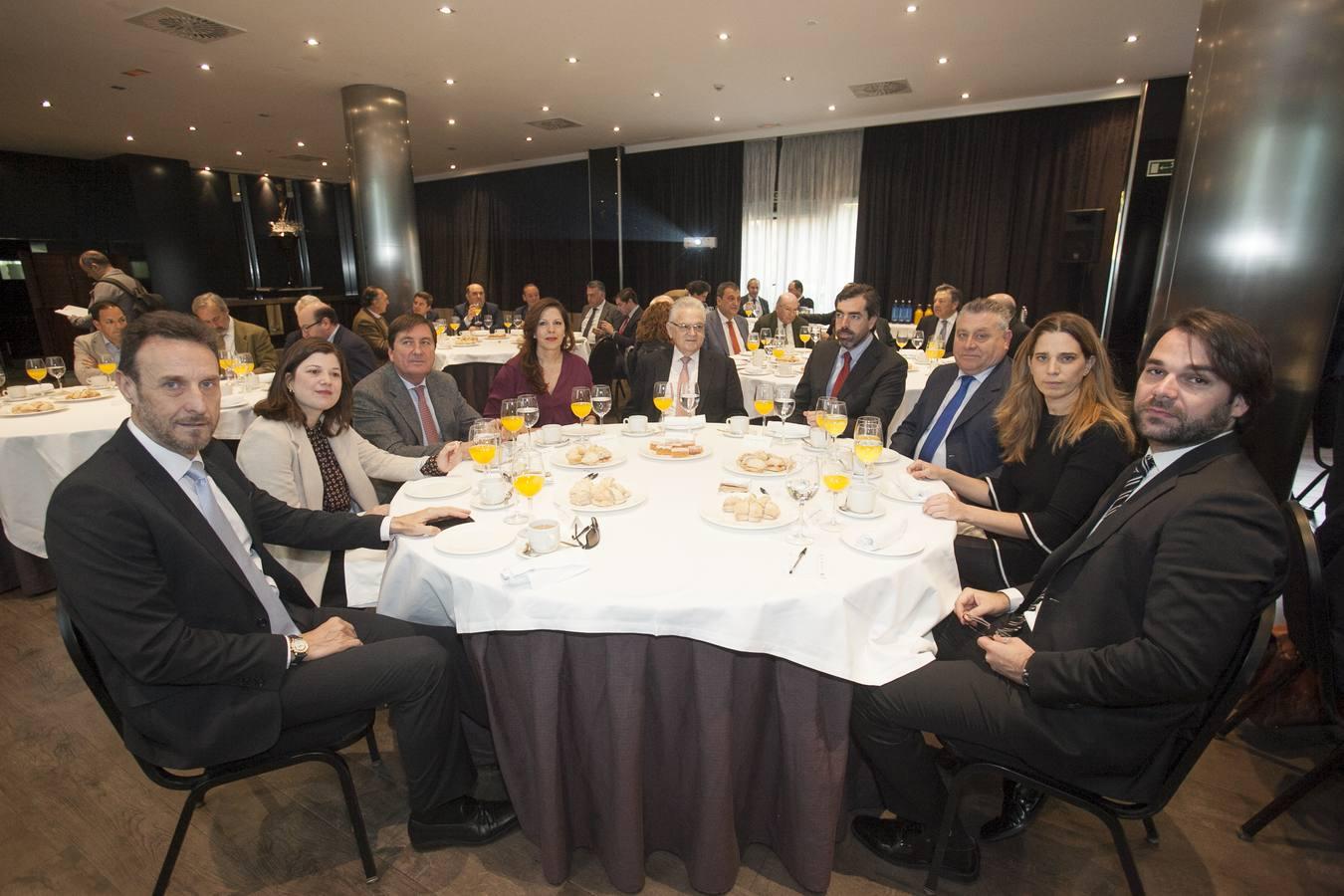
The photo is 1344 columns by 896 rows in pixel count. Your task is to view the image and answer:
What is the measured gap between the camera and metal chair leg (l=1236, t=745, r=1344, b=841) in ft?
6.09

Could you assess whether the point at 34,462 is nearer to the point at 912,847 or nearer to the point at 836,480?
the point at 836,480

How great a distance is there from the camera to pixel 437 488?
2174 mm

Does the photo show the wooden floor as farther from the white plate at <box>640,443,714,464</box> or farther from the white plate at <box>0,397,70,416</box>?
the white plate at <box>0,397,70,416</box>

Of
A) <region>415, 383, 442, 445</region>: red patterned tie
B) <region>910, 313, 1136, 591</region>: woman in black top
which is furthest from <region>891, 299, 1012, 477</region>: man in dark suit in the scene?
<region>415, 383, 442, 445</region>: red patterned tie

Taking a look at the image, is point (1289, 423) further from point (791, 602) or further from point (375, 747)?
point (375, 747)

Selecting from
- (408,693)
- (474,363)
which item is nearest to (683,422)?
(408,693)

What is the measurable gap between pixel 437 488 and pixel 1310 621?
249 centimetres

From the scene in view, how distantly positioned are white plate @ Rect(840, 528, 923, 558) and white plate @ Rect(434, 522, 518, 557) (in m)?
0.89

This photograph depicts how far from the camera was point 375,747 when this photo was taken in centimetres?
230

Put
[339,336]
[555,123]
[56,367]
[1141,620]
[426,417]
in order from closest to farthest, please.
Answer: [1141,620] < [426,417] < [56,367] < [339,336] < [555,123]

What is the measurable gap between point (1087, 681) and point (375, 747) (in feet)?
7.15

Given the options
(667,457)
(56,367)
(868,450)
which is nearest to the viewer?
(868,450)

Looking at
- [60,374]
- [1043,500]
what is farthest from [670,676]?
[60,374]

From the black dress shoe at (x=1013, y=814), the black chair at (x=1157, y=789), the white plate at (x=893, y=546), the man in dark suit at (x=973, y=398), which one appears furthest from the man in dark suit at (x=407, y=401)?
the black dress shoe at (x=1013, y=814)
